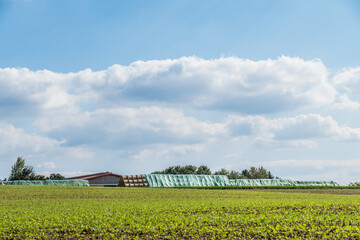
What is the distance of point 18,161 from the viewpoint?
91.3 m

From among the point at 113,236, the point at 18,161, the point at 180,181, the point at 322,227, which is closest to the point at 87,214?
→ the point at 113,236

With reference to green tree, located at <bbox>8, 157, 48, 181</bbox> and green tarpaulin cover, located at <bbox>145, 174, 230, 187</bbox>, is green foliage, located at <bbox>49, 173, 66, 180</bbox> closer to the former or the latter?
green tree, located at <bbox>8, 157, 48, 181</bbox>

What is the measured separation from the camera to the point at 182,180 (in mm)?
70812

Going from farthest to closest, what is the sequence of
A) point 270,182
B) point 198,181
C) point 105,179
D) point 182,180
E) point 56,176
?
point 56,176 < point 105,179 < point 270,182 < point 198,181 < point 182,180

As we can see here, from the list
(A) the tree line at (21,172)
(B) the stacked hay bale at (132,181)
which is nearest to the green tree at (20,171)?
(A) the tree line at (21,172)

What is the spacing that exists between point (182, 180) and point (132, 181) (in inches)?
443

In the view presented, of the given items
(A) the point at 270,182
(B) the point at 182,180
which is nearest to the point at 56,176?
(B) the point at 182,180

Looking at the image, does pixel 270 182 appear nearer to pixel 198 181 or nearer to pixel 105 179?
pixel 198 181

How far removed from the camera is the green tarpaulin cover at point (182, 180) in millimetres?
65294

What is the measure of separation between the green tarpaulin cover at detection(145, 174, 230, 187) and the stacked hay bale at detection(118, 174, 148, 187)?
2.77ft

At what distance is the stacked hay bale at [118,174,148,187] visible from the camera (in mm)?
62150

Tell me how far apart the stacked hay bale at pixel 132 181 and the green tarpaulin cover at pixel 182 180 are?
845 millimetres

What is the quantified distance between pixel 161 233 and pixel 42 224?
216 inches

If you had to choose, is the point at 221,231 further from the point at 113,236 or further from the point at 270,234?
the point at 113,236
